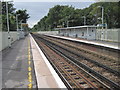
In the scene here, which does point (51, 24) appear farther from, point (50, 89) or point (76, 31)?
point (50, 89)

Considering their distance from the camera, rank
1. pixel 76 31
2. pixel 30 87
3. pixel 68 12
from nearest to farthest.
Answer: pixel 30 87 → pixel 76 31 → pixel 68 12

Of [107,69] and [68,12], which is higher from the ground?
[68,12]

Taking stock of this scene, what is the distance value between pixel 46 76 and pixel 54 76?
415mm

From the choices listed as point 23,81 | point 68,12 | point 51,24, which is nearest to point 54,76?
point 23,81

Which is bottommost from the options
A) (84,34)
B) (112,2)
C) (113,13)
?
(84,34)

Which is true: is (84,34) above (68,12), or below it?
below

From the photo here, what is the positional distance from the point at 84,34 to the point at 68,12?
54.5m

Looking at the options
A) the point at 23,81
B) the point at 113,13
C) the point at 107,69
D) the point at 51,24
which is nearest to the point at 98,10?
the point at 113,13

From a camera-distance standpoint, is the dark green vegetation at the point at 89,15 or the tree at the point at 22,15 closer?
the dark green vegetation at the point at 89,15

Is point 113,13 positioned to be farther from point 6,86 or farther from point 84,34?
point 6,86

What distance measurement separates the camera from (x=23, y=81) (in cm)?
737

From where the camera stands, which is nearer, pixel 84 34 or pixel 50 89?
pixel 50 89

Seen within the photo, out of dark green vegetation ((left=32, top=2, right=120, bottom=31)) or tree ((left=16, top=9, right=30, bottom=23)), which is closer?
dark green vegetation ((left=32, top=2, right=120, bottom=31))

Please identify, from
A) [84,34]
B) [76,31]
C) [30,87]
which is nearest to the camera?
A: [30,87]
